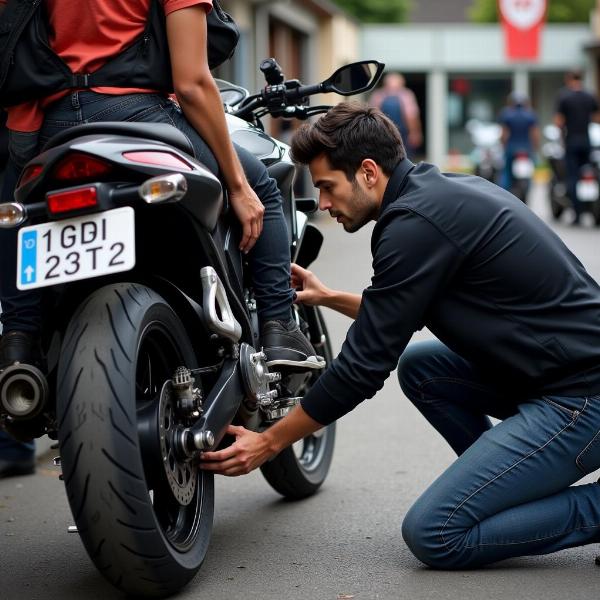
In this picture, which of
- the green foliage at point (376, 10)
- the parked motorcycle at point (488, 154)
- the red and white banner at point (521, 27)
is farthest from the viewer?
the green foliage at point (376, 10)

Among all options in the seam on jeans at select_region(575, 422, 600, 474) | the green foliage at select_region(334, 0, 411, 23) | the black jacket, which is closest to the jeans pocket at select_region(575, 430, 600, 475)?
the seam on jeans at select_region(575, 422, 600, 474)

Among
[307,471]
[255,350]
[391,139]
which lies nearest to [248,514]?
[307,471]

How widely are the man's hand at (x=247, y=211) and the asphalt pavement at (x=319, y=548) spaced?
98 centimetres

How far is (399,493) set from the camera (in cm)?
517

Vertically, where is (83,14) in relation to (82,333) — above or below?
above

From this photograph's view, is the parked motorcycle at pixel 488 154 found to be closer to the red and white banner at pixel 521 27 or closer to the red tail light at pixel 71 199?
the red and white banner at pixel 521 27

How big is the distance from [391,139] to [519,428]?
947mm

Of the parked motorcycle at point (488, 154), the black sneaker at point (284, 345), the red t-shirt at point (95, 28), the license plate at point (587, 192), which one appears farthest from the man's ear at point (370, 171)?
the parked motorcycle at point (488, 154)

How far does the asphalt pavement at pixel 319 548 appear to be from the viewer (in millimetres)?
3846

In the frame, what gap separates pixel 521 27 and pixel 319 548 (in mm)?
34544

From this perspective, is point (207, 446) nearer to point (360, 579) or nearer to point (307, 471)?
point (360, 579)

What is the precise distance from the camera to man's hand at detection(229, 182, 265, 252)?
166 inches

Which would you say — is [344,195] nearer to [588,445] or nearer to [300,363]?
[300,363]

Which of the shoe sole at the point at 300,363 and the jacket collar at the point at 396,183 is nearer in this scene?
the jacket collar at the point at 396,183
